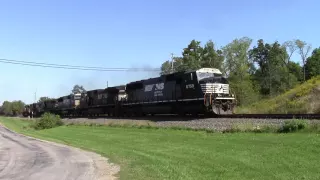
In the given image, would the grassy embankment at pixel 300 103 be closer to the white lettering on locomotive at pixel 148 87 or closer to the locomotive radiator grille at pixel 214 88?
the locomotive radiator grille at pixel 214 88

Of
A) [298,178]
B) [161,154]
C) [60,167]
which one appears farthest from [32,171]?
[298,178]

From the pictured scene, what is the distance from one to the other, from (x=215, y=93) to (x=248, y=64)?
63888mm

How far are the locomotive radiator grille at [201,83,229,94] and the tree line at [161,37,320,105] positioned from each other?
37499 mm

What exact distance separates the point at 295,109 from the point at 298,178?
989 inches

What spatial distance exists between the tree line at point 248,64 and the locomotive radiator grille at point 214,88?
37.5m

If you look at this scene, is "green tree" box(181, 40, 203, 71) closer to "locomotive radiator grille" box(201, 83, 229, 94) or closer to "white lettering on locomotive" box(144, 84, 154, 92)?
"white lettering on locomotive" box(144, 84, 154, 92)

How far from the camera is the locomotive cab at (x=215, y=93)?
1147 inches

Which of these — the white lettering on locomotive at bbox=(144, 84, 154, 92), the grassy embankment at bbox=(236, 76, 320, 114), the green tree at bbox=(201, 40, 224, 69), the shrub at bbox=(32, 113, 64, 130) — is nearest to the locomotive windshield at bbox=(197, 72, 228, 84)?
the grassy embankment at bbox=(236, 76, 320, 114)

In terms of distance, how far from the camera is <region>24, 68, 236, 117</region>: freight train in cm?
2980

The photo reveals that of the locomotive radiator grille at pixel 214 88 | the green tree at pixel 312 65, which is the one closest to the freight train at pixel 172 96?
the locomotive radiator grille at pixel 214 88

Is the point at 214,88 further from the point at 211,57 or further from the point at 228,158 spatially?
the point at 211,57

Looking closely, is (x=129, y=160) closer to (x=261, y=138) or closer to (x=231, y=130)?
(x=261, y=138)

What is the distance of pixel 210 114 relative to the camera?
2991cm

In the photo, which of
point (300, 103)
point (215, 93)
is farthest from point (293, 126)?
point (300, 103)
